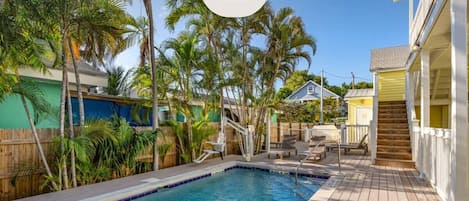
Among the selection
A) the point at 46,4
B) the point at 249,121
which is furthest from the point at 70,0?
the point at 249,121

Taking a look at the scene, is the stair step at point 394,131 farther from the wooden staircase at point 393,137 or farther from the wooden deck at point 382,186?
the wooden deck at point 382,186

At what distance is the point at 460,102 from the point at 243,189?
4609mm

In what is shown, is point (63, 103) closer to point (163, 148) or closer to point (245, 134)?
point (163, 148)

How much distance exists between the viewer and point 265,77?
1125 centimetres

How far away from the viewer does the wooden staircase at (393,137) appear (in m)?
8.30

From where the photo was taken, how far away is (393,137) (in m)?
9.18

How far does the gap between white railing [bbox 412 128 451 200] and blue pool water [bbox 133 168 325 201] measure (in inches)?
90.2

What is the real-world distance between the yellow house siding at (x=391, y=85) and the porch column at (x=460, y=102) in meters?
8.95

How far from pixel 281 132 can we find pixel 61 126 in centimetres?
1138

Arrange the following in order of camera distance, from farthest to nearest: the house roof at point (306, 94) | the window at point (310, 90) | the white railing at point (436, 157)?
the window at point (310, 90) → the house roof at point (306, 94) → the white railing at point (436, 157)

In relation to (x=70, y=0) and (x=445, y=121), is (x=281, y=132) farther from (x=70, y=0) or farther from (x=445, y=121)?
(x=70, y=0)

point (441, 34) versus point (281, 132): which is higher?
point (441, 34)

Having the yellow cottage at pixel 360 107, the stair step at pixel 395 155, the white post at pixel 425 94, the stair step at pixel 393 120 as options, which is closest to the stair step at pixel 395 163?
the stair step at pixel 395 155

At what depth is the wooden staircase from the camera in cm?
830
